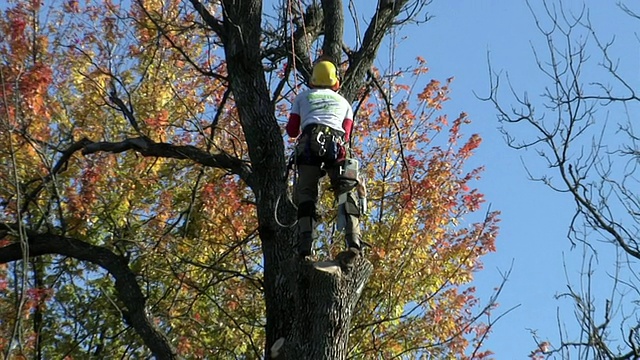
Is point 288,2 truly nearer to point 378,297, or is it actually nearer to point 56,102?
point 378,297

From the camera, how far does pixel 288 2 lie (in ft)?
24.5

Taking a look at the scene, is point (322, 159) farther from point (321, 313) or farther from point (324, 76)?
point (321, 313)

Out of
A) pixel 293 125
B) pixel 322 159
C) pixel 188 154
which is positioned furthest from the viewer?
pixel 188 154

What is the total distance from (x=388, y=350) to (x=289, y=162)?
13.8 ft

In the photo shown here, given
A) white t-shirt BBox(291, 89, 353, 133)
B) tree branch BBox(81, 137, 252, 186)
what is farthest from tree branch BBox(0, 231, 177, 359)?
white t-shirt BBox(291, 89, 353, 133)

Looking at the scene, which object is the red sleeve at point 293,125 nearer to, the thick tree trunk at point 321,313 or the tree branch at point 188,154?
the tree branch at point 188,154

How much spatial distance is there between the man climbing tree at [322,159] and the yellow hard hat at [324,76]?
0.23 feet

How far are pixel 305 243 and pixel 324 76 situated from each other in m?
1.36

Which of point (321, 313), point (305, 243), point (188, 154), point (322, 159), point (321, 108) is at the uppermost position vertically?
point (188, 154)

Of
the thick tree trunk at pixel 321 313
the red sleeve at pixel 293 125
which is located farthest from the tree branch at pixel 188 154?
the thick tree trunk at pixel 321 313

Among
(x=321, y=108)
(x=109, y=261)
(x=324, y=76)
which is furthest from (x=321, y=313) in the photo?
(x=109, y=261)

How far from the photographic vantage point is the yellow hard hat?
23.5 ft

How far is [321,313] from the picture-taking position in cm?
605

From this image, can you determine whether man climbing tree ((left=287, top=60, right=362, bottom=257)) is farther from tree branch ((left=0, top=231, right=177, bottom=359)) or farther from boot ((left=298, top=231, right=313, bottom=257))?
tree branch ((left=0, top=231, right=177, bottom=359))
